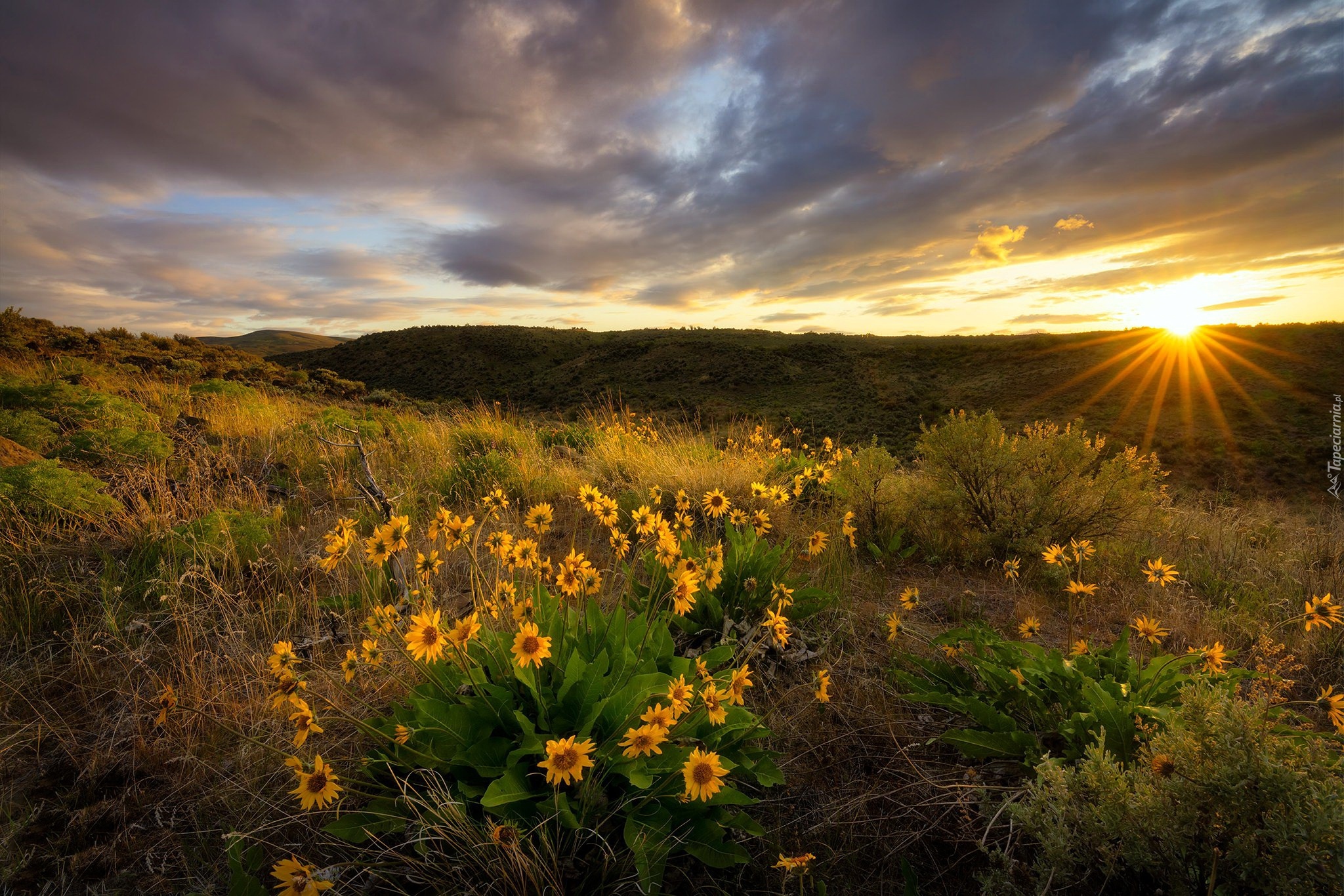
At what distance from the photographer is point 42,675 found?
9.65 ft

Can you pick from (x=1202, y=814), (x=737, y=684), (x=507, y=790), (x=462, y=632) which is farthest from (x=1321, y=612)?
(x=462, y=632)

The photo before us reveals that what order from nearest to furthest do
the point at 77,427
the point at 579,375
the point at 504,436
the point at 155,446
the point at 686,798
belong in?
the point at 686,798 → the point at 155,446 → the point at 77,427 → the point at 504,436 → the point at 579,375

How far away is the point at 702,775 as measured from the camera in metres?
1.63

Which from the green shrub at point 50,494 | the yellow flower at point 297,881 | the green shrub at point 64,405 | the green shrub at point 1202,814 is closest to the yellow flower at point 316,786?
the yellow flower at point 297,881

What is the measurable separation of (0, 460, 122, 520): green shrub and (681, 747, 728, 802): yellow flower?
490 cm

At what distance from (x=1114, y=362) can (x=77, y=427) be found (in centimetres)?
3854

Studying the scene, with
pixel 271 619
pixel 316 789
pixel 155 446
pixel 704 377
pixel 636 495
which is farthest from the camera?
pixel 704 377

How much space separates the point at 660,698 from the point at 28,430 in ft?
23.2

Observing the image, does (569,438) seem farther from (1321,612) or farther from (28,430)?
(1321,612)

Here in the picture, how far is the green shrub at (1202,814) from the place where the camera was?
4.39ft

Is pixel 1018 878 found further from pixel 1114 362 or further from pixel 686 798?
pixel 1114 362

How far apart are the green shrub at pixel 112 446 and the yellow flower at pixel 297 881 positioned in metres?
5.54

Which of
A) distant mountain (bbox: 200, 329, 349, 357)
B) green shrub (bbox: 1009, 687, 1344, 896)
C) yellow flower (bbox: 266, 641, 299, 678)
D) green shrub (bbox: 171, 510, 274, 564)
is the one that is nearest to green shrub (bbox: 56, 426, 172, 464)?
green shrub (bbox: 171, 510, 274, 564)

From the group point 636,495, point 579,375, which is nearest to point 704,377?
point 579,375
